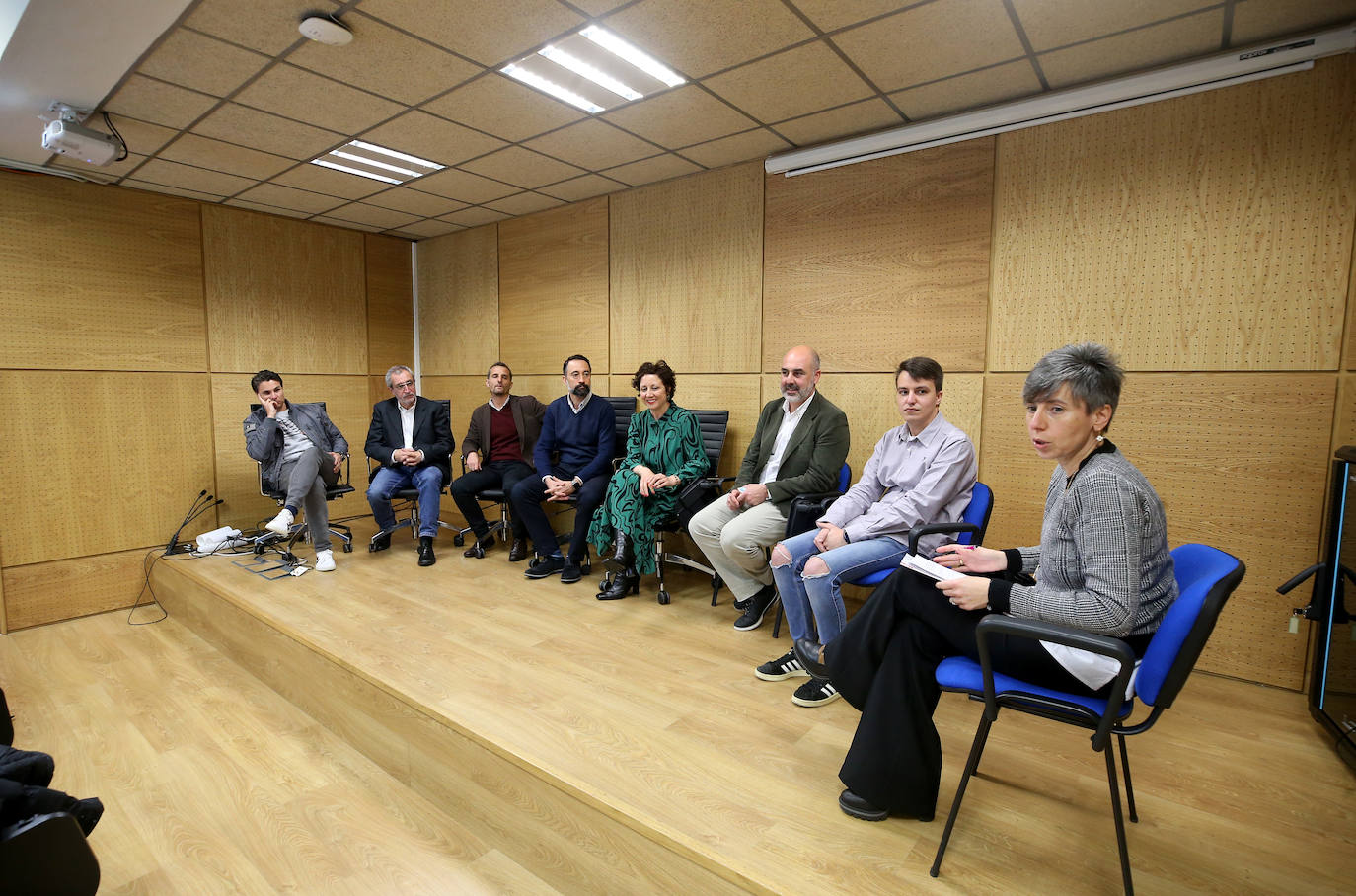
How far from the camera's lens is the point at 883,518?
2.46 meters

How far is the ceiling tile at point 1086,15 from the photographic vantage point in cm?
219

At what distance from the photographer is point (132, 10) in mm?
2318

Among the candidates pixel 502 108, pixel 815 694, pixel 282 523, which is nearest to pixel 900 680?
pixel 815 694

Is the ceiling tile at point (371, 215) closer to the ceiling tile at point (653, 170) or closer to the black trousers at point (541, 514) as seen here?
the ceiling tile at point (653, 170)

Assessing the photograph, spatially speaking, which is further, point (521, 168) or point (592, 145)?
point (521, 168)

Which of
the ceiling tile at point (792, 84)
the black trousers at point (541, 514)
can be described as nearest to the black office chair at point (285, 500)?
the black trousers at point (541, 514)

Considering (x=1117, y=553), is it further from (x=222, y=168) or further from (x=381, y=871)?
(x=222, y=168)

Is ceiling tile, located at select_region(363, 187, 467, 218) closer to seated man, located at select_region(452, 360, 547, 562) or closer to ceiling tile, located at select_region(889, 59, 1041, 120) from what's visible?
seated man, located at select_region(452, 360, 547, 562)

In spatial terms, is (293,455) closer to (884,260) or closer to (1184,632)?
(884,260)

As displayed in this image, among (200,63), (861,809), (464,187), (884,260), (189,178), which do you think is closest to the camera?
(861,809)

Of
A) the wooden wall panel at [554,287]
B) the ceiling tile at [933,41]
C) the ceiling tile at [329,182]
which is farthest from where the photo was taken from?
the wooden wall panel at [554,287]

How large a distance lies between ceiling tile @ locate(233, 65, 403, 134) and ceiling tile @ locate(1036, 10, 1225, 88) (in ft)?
9.57

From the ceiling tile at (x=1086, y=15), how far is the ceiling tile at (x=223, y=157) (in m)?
3.82

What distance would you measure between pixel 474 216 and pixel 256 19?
9.05ft
